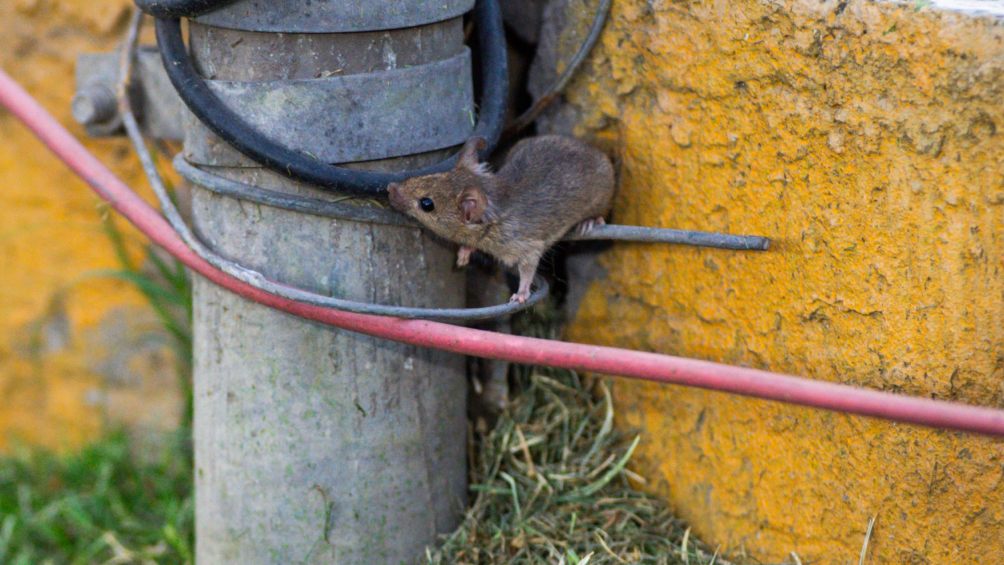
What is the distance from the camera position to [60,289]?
4043 mm

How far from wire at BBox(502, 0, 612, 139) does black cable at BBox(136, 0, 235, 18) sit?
101 cm

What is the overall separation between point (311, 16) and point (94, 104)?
1.15 meters

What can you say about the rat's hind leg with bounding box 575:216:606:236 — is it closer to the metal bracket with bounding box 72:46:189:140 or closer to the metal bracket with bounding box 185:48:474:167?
the metal bracket with bounding box 185:48:474:167

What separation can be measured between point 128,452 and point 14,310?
74 cm

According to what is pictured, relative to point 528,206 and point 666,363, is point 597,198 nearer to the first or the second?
point 528,206

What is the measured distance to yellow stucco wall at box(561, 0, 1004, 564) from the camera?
2102 millimetres

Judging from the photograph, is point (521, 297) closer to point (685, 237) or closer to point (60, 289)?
point (685, 237)

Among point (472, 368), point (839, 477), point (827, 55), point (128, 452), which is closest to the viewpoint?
point (827, 55)

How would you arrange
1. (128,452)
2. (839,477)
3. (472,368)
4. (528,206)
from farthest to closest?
(128,452) → (472,368) → (528,206) → (839,477)

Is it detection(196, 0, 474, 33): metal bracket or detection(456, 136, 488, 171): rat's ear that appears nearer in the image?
detection(196, 0, 474, 33): metal bracket

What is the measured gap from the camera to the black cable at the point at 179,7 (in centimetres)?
224

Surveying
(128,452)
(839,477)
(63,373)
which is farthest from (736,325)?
(63,373)

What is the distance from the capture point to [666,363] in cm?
210

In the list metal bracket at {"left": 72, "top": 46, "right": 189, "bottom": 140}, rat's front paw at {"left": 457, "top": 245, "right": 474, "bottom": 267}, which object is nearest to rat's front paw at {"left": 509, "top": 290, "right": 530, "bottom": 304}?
rat's front paw at {"left": 457, "top": 245, "right": 474, "bottom": 267}
